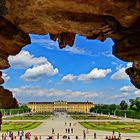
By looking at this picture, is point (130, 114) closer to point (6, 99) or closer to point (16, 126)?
point (16, 126)

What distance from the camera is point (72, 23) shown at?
276 inches

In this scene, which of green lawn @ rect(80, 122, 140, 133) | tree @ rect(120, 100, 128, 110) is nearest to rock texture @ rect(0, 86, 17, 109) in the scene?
green lawn @ rect(80, 122, 140, 133)

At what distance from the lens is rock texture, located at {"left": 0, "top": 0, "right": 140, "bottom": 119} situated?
243 inches

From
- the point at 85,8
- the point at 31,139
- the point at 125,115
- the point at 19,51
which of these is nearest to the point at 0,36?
the point at 19,51

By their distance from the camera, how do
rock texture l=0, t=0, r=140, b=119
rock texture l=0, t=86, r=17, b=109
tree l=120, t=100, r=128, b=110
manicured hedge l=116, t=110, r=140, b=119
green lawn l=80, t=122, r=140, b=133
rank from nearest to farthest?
rock texture l=0, t=0, r=140, b=119 < rock texture l=0, t=86, r=17, b=109 < green lawn l=80, t=122, r=140, b=133 < manicured hedge l=116, t=110, r=140, b=119 < tree l=120, t=100, r=128, b=110

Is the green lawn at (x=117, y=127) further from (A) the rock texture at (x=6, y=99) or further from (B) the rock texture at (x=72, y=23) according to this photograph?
(B) the rock texture at (x=72, y=23)

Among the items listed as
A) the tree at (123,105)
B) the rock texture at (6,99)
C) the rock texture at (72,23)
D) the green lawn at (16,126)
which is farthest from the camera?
the tree at (123,105)

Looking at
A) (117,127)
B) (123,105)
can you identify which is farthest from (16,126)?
(123,105)

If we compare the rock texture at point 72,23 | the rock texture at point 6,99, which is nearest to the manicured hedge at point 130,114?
the rock texture at point 6,99

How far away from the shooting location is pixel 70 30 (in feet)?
24.3

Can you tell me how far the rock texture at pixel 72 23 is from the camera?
6184 mm

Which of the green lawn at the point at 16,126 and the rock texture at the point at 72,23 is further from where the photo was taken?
the green lawn at the point at 16,126

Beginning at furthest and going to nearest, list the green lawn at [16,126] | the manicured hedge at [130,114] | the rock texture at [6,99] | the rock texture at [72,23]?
1. the manicured hedge at [130,114]
2. the green lawn at [16,126]
3. the rock texture at [6,99]
4. the rock texture at [72,23]

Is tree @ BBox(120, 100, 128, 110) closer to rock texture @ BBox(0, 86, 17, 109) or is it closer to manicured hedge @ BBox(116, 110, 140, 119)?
manicured hedge @ BBox(116, 110, 140, 119)
